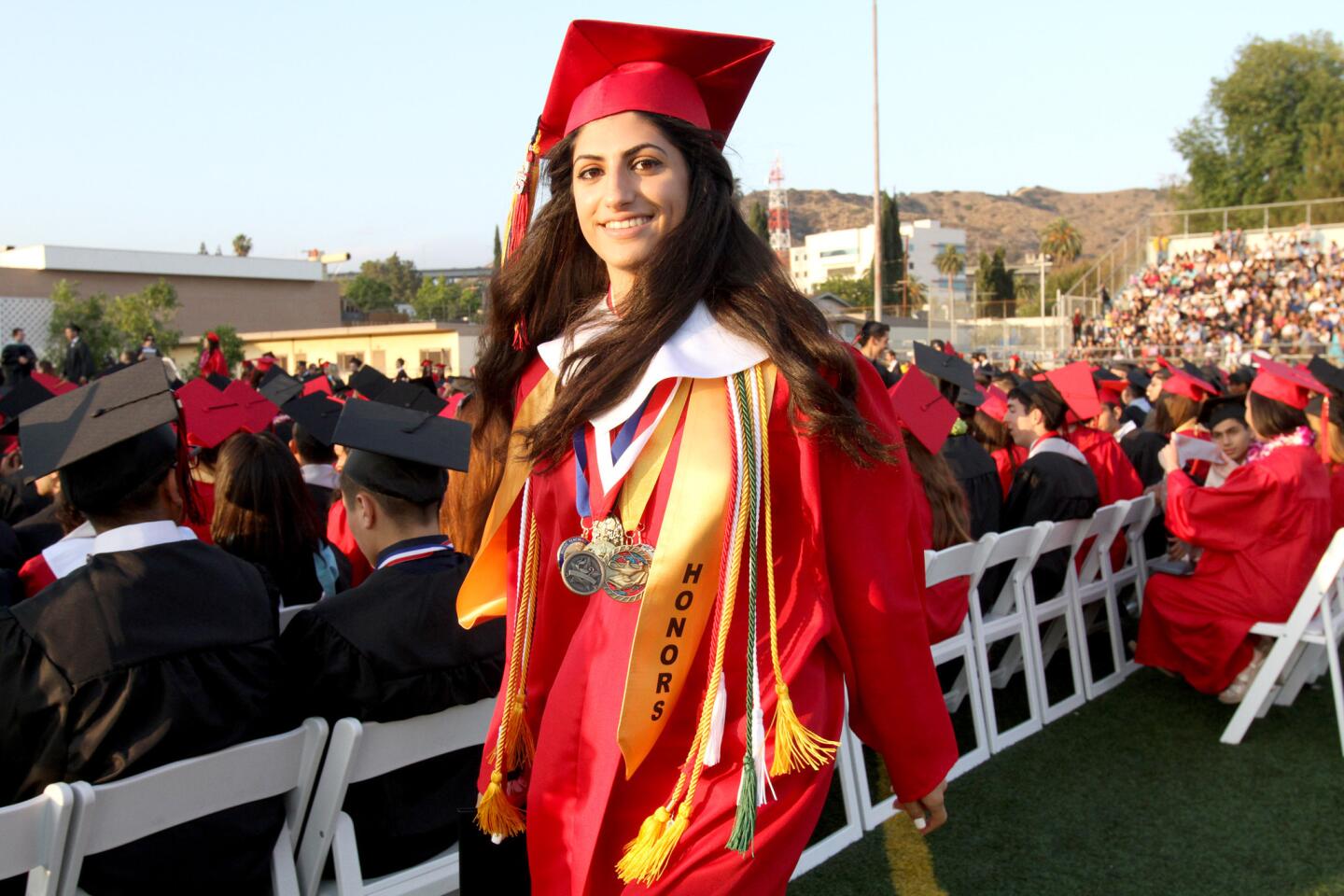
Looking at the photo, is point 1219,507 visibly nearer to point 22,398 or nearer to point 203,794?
point 203,794

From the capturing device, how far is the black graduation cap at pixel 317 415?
17.4 feet

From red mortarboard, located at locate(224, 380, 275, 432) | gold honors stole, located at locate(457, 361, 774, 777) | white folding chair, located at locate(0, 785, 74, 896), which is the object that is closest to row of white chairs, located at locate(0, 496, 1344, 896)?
white folding chair, located at locate(0, 785, 74, 896)

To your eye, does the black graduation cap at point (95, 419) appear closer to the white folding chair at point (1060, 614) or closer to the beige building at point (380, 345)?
the white folding chair at point (1060, 614)

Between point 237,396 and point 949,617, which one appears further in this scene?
point 237,396

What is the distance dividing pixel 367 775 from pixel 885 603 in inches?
50.1

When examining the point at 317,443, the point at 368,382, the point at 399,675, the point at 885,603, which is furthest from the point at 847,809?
the point at 368,382

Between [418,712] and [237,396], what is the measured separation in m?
3.61

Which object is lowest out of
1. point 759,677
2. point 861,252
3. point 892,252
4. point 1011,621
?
point 1011,621

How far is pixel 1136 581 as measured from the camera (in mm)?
6055

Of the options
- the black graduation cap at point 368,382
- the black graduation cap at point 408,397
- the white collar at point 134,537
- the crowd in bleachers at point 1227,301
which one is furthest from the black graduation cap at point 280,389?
the crowd in bleachers at point 1227,301

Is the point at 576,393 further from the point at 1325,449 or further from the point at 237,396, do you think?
the point at 1325,449

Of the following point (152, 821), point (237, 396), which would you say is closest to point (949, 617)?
point (152, 821)

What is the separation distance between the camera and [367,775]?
2.41m

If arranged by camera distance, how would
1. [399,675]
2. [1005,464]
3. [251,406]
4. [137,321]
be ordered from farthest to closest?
1. [137,321]
2. [1005,464]
3. [251,406]
4. [399,675]
